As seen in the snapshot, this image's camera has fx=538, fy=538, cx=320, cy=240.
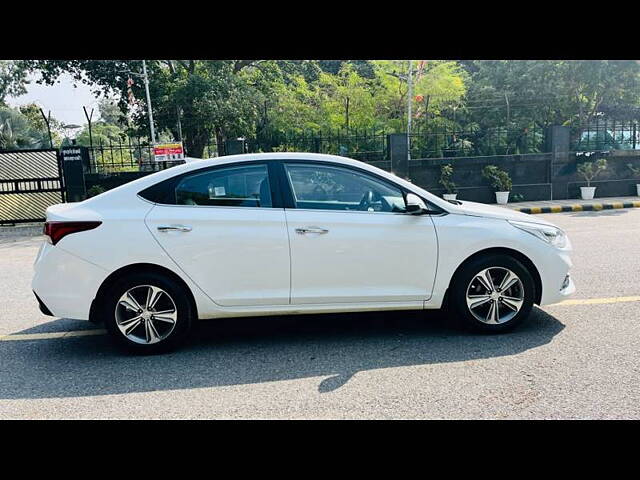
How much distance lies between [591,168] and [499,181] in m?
3.15

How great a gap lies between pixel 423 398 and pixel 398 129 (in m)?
22.5

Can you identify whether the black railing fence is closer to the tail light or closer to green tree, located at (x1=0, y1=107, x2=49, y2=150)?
the tail light

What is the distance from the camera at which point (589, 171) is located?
17109mm

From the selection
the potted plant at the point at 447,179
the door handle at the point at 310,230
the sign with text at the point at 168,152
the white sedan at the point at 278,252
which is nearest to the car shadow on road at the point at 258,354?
the white sedan at the point at 278,252

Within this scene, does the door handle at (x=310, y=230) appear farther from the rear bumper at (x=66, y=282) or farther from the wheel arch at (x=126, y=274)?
the rear bumper at (x=66, y=282)

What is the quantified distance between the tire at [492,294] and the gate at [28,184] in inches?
528

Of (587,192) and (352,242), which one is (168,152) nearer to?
(587,192)

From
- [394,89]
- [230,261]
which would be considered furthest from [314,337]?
[394,89]

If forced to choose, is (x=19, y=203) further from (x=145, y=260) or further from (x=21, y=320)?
(x=145, y=260)

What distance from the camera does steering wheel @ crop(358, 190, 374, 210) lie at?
4.57 meters

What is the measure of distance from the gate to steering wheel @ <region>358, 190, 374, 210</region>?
1282 cm

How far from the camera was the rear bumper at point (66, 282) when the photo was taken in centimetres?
423

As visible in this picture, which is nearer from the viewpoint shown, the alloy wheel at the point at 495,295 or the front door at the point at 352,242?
the front door at the point at 352,242

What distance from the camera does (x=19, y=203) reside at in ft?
48.5
